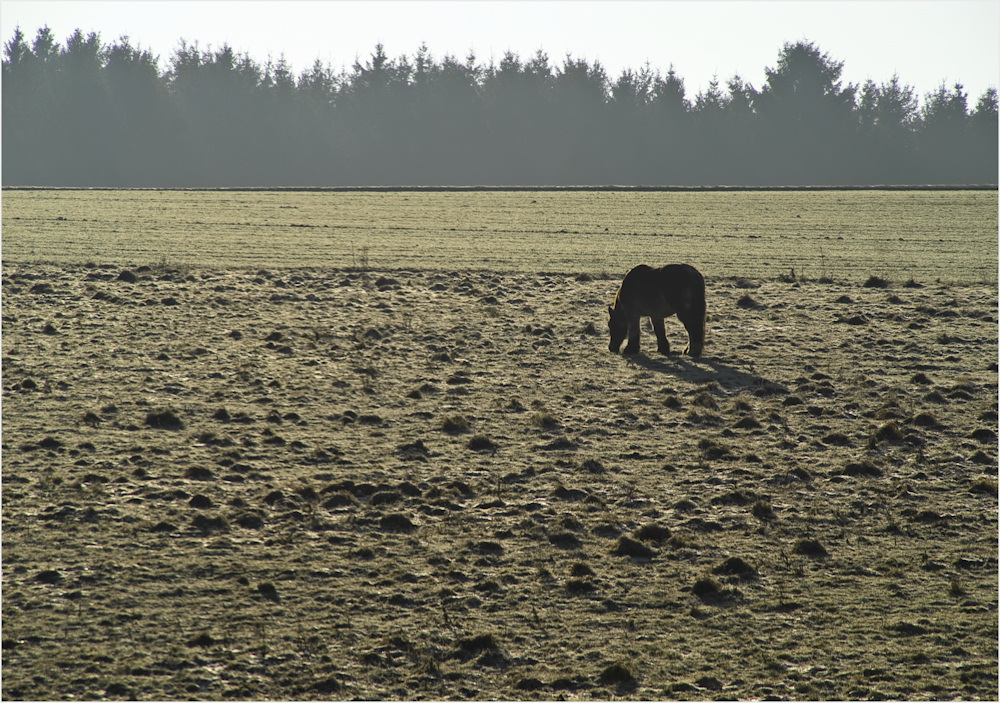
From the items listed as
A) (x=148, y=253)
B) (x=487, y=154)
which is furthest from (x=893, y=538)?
(x=487, y=154)

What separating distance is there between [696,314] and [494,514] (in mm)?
7537

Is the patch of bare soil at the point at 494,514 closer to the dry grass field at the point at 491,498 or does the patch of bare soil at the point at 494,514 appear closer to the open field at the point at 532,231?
the dry grass field at the point at 491,498

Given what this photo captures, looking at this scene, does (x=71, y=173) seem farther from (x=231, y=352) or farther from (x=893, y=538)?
(x=893, y=538)

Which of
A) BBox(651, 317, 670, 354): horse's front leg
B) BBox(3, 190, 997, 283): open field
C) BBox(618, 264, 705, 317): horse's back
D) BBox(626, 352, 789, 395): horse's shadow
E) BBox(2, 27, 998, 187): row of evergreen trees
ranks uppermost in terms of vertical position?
BBox(2, 27, 998, 187): row of evergreen trees

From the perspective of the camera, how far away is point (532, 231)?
34.3m

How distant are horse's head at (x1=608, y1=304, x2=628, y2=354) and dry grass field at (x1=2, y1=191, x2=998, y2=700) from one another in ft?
1.39

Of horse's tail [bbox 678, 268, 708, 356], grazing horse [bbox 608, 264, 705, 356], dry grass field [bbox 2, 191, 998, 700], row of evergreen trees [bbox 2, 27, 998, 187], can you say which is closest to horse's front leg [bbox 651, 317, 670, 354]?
grazing horse [bbox 608, 264, 705, 356]

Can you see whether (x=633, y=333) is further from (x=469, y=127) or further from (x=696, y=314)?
(x=469, y=127)

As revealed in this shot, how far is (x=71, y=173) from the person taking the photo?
306 ft

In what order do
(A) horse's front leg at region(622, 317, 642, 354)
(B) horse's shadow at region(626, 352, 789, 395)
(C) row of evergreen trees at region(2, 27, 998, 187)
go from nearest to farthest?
(B) horse's shadow at region(626, 352, 789, 395), (A) horse's front leg at region(622, 317, 642, 354), (C) row of evergreen trees at region(2, 27, 998, 187)

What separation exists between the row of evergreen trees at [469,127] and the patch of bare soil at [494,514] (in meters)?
72.2

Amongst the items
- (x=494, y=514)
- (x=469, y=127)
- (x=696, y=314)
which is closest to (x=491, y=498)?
(x=494, y=514)

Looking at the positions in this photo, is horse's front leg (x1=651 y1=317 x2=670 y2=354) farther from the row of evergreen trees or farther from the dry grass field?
the row of evergreen trees

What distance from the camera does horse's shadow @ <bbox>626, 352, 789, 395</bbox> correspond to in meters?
14.5
